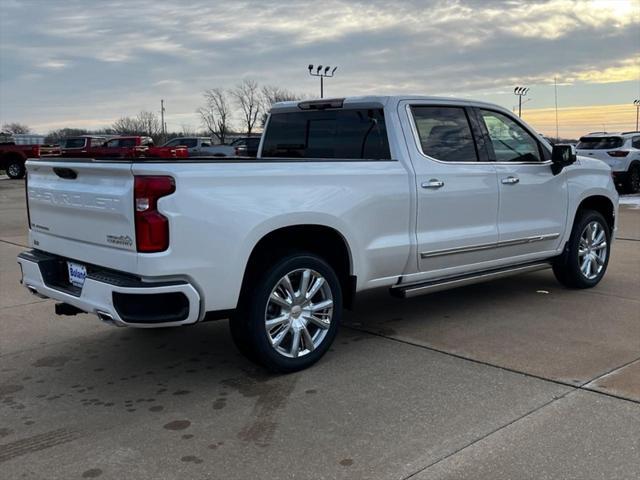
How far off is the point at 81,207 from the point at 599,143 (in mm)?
17521

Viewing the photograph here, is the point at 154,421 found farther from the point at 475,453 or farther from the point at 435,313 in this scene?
the point at 435,313

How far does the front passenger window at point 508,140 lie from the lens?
19.4 ft

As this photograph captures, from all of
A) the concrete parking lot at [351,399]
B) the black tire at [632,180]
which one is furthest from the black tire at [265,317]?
the black tire at [632,180]

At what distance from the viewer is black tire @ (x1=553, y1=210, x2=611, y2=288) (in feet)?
22.0

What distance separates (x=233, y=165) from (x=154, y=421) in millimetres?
1574

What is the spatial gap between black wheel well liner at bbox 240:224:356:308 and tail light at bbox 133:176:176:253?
0.73 metres

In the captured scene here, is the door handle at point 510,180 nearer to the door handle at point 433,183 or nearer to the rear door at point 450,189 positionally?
the rear door at point 450,189

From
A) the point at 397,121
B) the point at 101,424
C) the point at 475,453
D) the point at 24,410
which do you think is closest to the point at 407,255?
the point at 397,121

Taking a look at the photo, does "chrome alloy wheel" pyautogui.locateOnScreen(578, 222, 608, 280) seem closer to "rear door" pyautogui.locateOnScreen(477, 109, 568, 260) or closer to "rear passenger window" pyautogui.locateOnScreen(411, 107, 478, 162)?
"rear door" pyautogui.locateOnScreen(477, 109, 568, 260)

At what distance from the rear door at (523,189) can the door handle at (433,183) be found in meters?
0.80

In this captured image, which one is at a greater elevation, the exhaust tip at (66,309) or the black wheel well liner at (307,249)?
the black wheel well liner at (307,249)

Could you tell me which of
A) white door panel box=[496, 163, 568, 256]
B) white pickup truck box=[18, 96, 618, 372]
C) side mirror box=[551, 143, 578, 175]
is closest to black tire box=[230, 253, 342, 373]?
white pickup truck box=[18, 96, 618, 372]

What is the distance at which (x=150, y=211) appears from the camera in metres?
3.72

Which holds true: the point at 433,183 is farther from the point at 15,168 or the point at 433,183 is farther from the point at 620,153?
the point at 15,168
